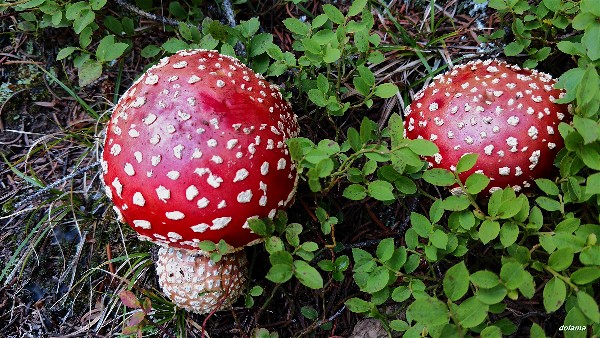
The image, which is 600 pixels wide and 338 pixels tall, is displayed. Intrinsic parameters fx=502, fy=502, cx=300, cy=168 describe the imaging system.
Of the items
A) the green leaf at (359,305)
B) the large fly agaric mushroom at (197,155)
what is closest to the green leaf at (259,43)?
the large fly agaric mushroom at (197,155)

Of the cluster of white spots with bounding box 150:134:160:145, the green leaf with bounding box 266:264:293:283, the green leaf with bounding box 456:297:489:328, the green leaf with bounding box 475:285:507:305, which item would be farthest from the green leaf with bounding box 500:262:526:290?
the cluster of white spots with bounding box 150:134:160:145

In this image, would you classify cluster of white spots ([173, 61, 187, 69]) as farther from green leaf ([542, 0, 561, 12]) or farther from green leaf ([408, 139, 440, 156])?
green leaf ([542, 0, 561, 12])

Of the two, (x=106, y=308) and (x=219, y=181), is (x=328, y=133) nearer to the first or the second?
(x=219, y=181)

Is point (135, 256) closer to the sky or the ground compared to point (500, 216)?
closer to the ground

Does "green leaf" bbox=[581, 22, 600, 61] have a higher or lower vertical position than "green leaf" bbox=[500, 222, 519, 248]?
higher

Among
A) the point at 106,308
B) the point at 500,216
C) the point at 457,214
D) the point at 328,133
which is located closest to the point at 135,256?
the point at 106,308

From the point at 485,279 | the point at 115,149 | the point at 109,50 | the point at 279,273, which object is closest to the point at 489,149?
the point at 485,279

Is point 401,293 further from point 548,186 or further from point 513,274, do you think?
point 548,186
